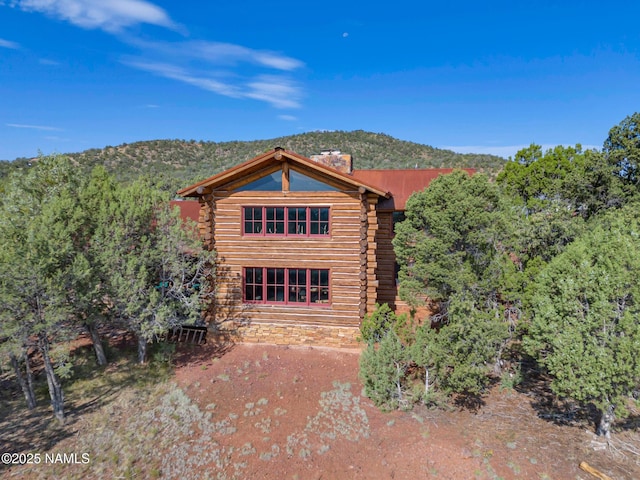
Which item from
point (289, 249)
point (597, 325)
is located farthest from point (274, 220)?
point (597, 325)

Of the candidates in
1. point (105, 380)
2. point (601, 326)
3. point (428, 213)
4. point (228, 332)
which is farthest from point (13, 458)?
point (601, 326)

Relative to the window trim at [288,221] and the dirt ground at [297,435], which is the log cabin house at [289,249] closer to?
the window trim at [288,221]

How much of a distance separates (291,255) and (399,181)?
7.06 m

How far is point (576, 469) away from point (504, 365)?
4.99 m


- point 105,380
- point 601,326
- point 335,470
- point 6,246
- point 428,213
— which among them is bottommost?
point 335,470

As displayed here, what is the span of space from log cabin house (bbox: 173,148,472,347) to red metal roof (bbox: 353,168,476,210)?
2319 millimetres

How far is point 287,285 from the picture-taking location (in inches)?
595

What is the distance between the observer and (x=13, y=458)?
8.97 metres

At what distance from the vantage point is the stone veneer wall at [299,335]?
14664mm

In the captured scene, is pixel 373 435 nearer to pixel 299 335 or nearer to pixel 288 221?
pixel 299 335

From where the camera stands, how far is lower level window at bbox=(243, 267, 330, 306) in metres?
15.0

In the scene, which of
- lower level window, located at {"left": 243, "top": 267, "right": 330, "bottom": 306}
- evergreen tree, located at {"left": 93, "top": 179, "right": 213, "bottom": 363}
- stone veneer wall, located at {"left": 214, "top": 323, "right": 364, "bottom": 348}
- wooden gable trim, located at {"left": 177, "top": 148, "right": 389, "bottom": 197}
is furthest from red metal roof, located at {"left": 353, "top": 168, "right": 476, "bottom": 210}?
evergreen tree, located at {"left": 93, "top": 179, "right": 213, "bottom": 363}

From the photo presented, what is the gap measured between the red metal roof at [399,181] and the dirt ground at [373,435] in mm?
7994

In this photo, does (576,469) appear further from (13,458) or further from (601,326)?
(13,458)
